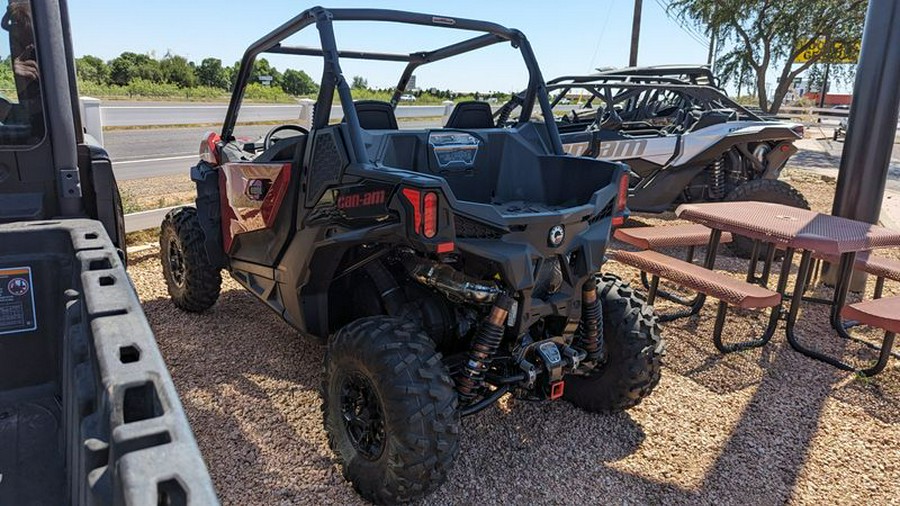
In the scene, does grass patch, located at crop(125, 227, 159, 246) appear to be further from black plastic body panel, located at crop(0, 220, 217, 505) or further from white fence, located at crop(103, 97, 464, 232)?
black plastic body panel, located at crop(0, 220, 217, 505)

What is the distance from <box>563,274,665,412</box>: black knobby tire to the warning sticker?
235 centimetres

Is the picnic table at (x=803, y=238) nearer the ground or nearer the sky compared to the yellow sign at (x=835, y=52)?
nearer the ground

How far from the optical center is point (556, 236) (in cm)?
250

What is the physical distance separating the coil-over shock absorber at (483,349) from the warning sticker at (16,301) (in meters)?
1.53

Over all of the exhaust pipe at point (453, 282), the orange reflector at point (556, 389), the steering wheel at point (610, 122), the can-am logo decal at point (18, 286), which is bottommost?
the orange reflector at point (556, 389)

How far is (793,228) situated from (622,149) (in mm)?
2883

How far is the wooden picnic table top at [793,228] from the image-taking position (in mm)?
3883

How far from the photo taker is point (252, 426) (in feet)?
10.0

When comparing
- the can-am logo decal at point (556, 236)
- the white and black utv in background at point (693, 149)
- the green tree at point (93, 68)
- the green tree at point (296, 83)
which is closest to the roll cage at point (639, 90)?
the white and black utv in background at point (693, 149)

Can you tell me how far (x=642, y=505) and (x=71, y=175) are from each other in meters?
2.63

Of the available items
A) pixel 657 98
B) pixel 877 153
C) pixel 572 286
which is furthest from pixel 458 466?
pixel 657 98

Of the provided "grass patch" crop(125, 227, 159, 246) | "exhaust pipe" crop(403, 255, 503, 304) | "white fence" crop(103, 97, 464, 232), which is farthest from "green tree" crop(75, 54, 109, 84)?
"exhaust pipe" crop(403, 255, 503, 304)

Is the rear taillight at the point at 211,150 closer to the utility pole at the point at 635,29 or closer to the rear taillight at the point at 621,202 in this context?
the rear taillight at the point at 621,202

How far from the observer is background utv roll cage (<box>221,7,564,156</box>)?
8.95 ft
